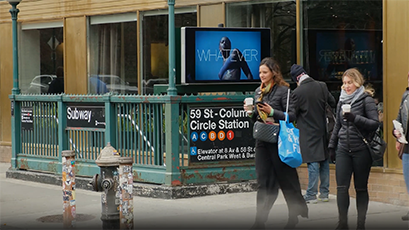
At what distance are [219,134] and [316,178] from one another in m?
1.60

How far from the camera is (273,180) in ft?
26.9

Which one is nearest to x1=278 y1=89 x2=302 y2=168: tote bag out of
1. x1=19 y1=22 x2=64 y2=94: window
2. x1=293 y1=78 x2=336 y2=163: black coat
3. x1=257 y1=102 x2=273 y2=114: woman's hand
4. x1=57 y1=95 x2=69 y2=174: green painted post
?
x1=257 y1=102 x2=273 y2=114: woman's hand

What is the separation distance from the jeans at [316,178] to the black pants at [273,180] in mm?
1927

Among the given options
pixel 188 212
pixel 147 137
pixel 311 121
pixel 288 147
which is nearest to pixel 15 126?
pixel 147 137

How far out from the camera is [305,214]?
8.30 m

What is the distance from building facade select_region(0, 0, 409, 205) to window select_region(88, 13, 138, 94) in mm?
20

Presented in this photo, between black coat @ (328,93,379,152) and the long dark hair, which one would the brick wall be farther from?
the long dark hair

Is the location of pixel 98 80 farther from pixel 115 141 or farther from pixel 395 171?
pixel 395 171

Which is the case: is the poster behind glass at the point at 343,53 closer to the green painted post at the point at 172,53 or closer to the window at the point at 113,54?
the green painted post at the point at 172,53

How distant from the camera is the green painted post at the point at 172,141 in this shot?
413 inches

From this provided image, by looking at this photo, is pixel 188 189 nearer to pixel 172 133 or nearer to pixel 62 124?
pixel 172 133

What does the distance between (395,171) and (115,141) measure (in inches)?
169

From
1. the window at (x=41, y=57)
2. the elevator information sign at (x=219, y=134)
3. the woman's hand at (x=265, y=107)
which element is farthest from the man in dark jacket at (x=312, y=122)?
the window at (x=41, y=57)

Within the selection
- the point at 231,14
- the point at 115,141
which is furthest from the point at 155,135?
the point at 231,14
